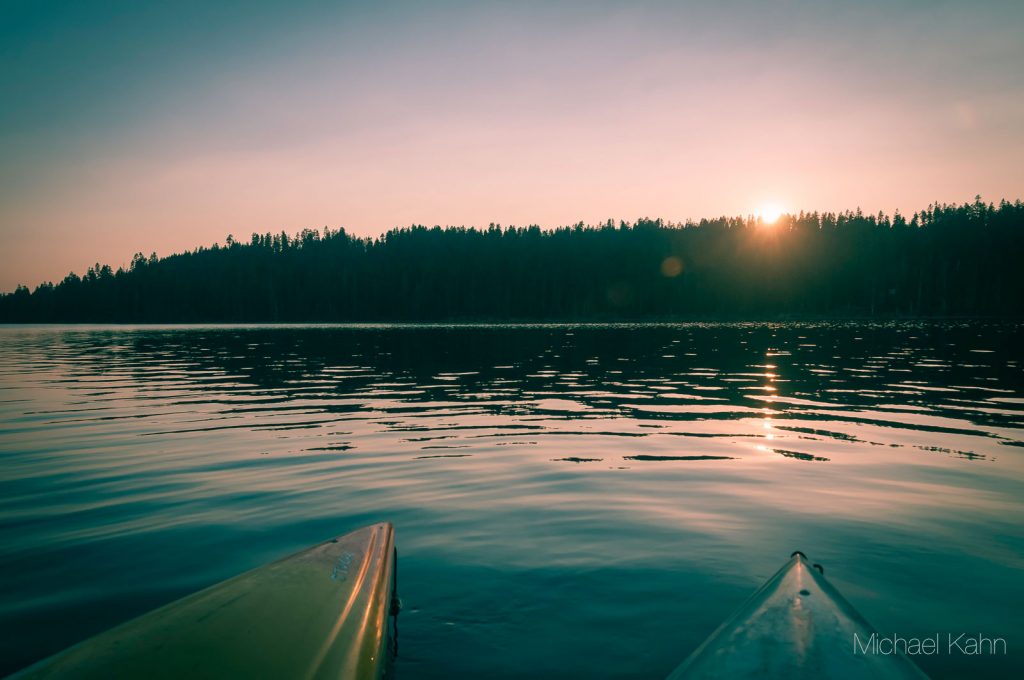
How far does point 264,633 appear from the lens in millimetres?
3617

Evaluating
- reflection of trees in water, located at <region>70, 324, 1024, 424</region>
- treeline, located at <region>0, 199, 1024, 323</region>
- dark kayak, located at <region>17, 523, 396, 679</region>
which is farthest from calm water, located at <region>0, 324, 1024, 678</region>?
treeline, located at <region>0, 199, 1024, 323</region>

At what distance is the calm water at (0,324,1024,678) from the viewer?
492 centimetres

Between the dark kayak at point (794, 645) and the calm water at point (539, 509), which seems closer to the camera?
the dark kayak at point (794, 645)

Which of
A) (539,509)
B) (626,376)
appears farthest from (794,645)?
(626,376)

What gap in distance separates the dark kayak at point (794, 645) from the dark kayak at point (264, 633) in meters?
1.96

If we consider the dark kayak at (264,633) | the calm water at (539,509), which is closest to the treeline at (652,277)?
the calm water at (539,509)

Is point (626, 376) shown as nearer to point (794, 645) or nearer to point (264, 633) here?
point (794, 645)

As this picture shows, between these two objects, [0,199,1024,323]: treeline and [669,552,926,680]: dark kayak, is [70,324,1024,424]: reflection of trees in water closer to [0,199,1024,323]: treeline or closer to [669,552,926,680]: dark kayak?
[669,552,926,680]: dark kayak

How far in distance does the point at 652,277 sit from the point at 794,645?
150m

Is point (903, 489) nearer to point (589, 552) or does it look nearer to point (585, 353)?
point (589, 552)

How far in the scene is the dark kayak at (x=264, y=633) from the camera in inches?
126

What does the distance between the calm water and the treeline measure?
12683 centimetres

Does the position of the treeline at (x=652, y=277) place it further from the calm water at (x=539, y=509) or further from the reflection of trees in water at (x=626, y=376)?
the calm water at (x=539, y=509)

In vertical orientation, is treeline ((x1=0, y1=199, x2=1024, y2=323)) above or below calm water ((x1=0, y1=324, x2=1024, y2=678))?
above
